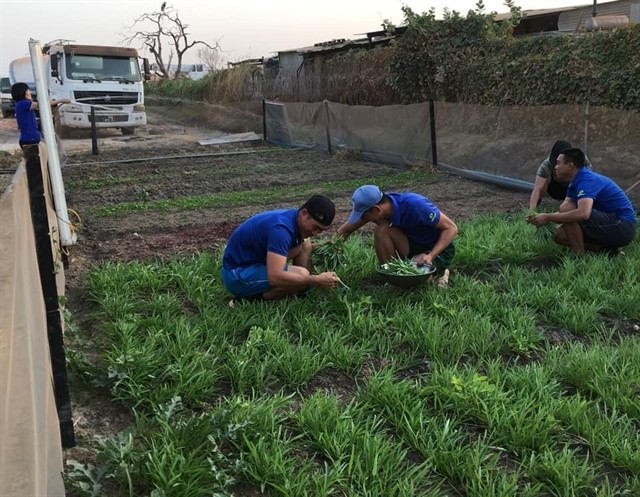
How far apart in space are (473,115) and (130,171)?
6.86 meters

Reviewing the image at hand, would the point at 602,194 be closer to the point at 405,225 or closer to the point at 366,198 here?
the point at 405,225

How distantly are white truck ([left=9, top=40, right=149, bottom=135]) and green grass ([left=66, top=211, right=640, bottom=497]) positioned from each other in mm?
15522

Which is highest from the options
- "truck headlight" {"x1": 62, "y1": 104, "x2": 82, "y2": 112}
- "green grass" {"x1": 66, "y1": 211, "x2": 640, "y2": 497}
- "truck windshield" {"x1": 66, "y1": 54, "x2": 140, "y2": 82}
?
"truck windshield" {"x1": 66, "y1": 54, "x2": 140, "y2": 82}

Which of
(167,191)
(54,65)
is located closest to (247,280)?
(167,191)

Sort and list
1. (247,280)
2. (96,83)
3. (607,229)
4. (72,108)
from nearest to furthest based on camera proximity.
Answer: (247,280), (607,229), (72,108), (96,83)

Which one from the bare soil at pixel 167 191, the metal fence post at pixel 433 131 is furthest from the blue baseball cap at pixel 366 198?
the metal fence post at pixel 433 131

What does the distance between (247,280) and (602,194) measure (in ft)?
10.8

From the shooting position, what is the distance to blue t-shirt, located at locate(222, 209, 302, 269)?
3926 mm

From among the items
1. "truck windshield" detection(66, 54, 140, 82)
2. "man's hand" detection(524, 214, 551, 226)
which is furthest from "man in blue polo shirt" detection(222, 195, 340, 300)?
"truck windshield" detection(66, 54, 140, 82)

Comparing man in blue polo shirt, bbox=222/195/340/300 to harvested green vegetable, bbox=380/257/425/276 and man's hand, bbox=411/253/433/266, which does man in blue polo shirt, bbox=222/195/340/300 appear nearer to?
harvested green vegetable, bbox=380/257/425/276

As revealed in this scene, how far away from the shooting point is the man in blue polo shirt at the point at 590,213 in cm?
517

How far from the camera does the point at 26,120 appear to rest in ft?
31.9

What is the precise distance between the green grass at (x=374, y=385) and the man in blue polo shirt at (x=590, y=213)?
329 mm

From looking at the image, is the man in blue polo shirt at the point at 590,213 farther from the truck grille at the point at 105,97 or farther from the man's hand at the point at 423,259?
the truck grille at the point at 105,97
